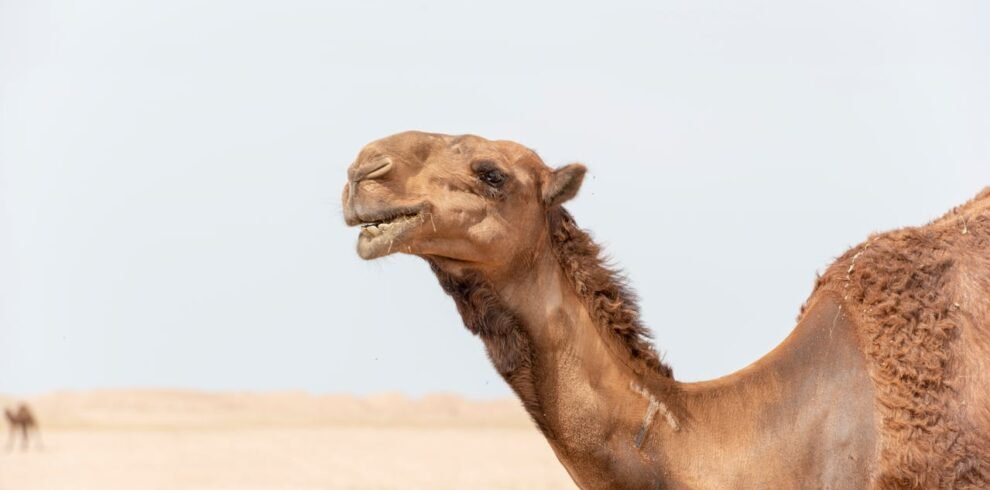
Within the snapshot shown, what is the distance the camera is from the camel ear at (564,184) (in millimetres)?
5523

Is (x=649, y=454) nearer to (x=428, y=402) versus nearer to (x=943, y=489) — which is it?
(x=943, y=489)

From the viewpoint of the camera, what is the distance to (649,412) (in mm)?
5422

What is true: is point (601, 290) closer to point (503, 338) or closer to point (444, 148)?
point (503, 338)

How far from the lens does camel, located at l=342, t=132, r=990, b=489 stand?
529cm

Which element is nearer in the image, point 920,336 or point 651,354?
point 920,336

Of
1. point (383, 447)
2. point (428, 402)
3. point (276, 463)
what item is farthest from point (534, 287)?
point (428, 402)

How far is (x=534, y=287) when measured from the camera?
18.0 ft

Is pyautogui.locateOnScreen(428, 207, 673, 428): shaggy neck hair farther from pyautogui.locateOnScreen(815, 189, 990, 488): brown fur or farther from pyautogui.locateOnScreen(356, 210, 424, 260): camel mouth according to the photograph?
pyautogui.locateOnScreen(815, 189, 990, 488): brown fur

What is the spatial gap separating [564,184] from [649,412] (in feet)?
3.06

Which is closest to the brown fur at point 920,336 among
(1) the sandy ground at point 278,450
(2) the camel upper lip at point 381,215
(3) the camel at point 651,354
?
(3) the camel at point 651,354

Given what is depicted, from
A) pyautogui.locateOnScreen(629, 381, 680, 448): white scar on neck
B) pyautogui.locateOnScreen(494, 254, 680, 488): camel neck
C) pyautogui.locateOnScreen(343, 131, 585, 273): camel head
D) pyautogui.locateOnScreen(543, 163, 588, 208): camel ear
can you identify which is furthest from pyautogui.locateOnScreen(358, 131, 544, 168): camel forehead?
pyautogui.locateOnScreen(629, 381, 680, 448): white scar on neck

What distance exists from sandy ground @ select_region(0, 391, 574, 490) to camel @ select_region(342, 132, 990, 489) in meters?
14.3

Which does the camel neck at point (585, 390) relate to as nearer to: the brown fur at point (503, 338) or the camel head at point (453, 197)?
the brown fur at point (503, 338)

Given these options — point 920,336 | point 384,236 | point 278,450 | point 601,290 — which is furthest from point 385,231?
point 278,450
